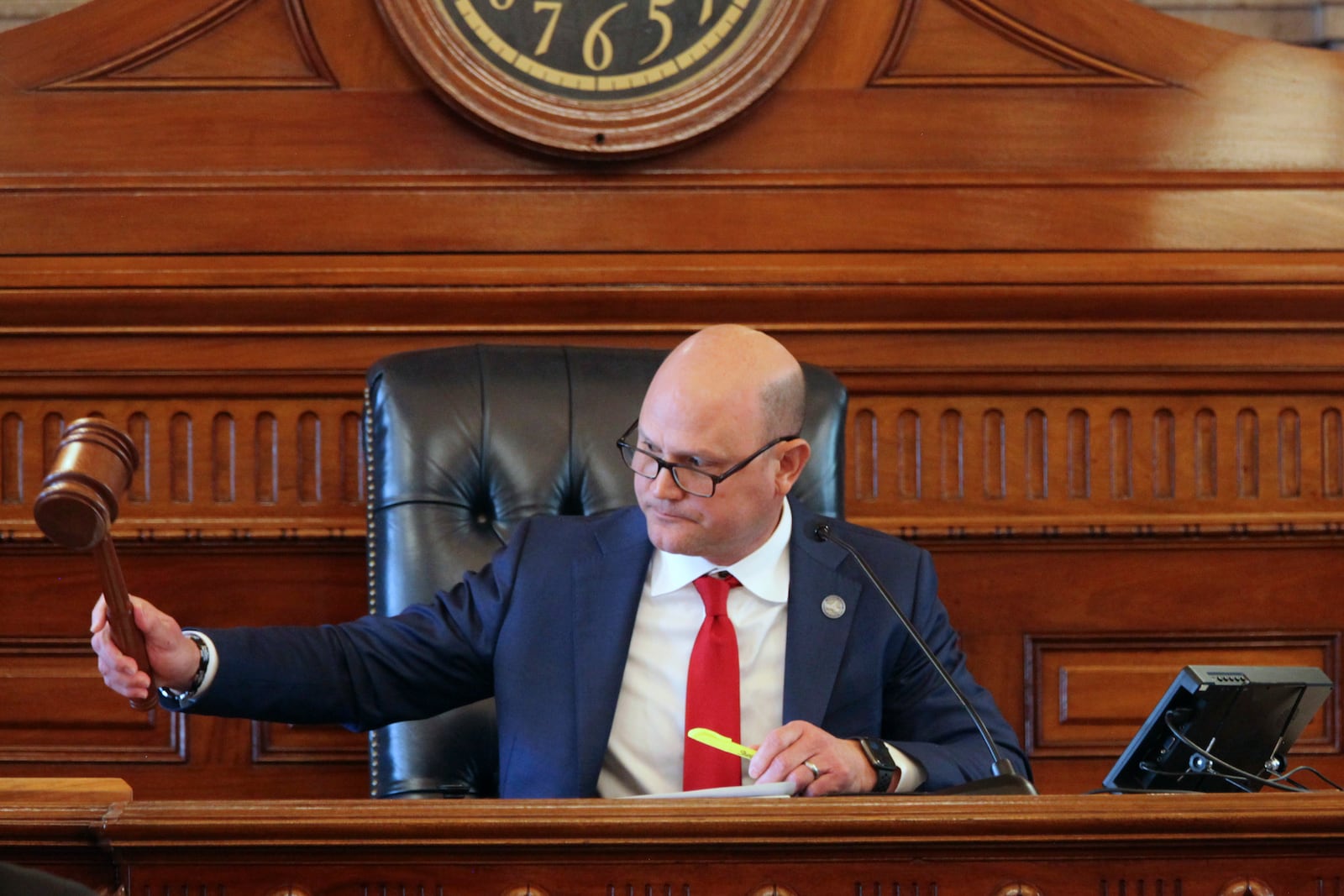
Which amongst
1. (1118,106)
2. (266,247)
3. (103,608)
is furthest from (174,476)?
(1118,106)

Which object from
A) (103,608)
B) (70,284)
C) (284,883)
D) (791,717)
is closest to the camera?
(284,883)

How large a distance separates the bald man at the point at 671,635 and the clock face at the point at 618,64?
2.17 feet

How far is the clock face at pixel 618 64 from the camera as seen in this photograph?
2809 millimetres

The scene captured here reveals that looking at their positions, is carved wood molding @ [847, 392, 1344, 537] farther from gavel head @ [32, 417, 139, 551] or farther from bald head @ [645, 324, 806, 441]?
gavel head @ [32, 417, 139, 551]

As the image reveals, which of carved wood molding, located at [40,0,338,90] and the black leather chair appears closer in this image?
the black leather chair

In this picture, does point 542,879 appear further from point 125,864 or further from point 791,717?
point 791,717

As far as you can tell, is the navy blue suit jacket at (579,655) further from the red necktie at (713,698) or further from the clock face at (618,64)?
the clock face at (618,64)

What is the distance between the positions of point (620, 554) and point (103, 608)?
2.53 feet

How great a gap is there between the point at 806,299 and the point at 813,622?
72cm

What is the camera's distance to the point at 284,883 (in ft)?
4.74

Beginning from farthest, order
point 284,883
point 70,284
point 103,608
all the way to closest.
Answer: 1. point 70,284
2. point 103,608
3. point 284,883

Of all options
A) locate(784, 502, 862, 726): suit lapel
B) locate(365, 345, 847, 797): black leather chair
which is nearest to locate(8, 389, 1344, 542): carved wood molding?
locate(365, 345, 847, 797): black leather chair

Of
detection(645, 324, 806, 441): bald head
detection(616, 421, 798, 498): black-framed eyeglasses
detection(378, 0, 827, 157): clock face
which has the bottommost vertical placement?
detection(616, 421, 798, 498): black-framed eyeglasses

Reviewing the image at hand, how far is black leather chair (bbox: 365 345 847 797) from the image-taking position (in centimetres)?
244
